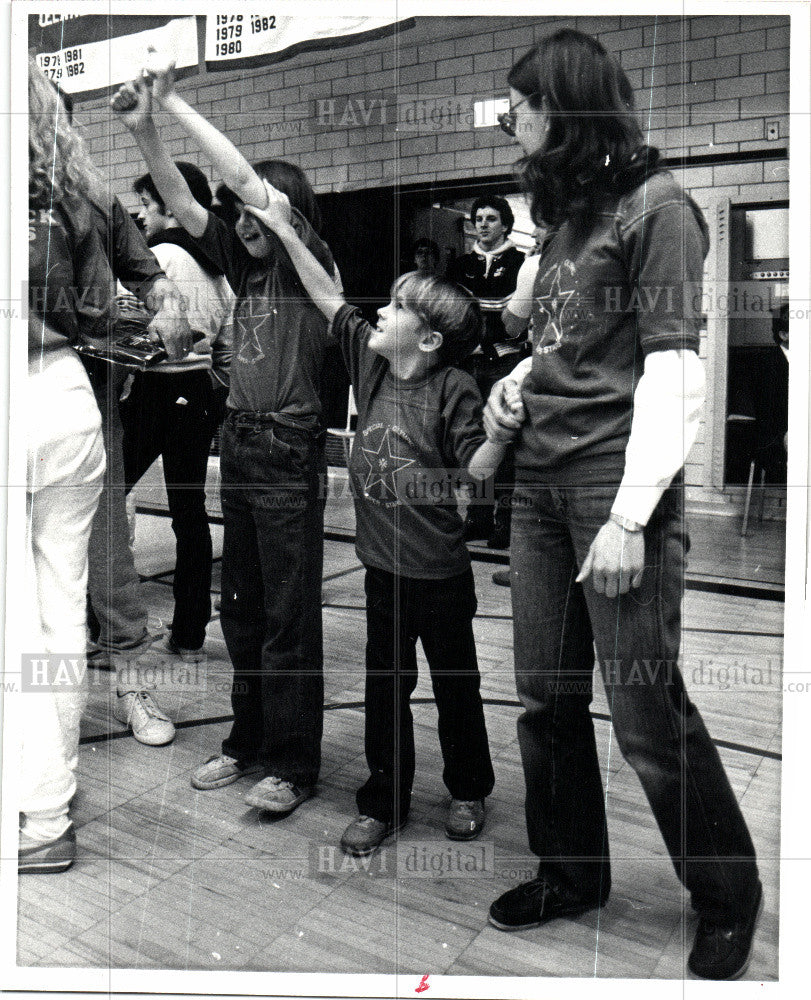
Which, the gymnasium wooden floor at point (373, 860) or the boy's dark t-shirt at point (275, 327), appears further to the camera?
the boy's dark t-shirt at point (275, 327)

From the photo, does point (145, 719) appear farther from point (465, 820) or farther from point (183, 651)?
point (465, 820)

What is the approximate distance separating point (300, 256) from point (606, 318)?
23.1 inches

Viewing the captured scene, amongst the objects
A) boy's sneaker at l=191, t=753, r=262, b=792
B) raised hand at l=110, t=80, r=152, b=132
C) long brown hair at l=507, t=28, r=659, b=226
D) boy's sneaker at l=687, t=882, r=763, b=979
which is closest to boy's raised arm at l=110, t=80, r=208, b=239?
raised hand at l=110, t=80, r=152, b=132

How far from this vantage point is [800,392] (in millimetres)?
1676

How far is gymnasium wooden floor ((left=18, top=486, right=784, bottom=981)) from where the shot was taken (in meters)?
1.67

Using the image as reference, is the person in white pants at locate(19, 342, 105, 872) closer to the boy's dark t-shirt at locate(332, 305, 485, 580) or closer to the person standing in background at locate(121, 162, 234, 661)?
the person standing in background at locate(121, 162, 234, 661)

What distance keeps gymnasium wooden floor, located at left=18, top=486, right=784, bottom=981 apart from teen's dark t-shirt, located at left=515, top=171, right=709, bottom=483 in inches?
10.6

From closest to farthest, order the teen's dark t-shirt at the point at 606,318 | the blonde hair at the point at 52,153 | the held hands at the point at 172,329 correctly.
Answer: the teen's dark t-shirt at the point at 606,318 < the blonde hair at the point at 52,153 < the held hands at the point at 172,329

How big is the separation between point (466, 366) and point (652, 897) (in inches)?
38.9

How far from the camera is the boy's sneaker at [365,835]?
1.81 metres

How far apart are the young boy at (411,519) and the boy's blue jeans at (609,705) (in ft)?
0.49

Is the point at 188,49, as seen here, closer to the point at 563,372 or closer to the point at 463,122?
the point at 463,122

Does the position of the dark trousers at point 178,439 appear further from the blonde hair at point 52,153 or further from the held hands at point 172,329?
the blonde hair at point 52,153

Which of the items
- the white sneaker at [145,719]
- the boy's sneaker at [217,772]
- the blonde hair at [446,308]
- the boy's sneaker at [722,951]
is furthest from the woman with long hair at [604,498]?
the white sneaker at [145,719]
